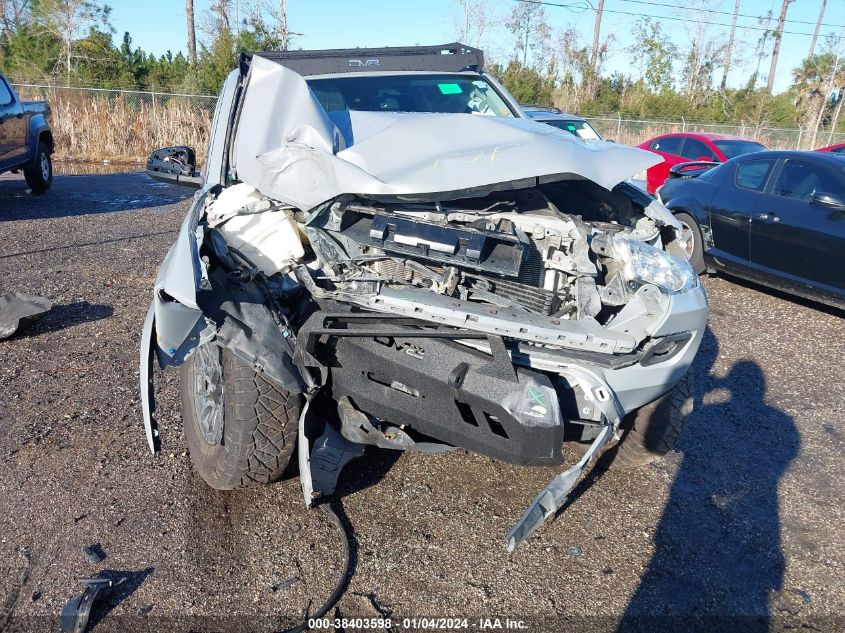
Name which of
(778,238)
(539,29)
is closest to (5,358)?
(778,238)

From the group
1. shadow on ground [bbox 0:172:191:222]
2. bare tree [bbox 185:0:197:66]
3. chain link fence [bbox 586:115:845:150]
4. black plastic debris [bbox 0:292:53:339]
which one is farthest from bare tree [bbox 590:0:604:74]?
black plastic debris [bbox 0:292:53:339]

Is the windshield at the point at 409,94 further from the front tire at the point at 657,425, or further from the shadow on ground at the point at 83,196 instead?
the shadow on ground at the point at 83,196

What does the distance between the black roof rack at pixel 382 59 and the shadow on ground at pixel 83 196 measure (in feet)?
15.1

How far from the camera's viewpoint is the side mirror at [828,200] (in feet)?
19.6

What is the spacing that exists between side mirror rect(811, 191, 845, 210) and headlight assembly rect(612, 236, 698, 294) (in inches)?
149

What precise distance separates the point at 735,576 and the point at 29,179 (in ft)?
40.0

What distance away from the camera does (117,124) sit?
1827 cm

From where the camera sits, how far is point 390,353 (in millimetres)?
2734

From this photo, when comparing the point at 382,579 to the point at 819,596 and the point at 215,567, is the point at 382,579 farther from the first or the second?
the point at 819,596

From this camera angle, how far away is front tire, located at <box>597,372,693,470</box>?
11.3 ft

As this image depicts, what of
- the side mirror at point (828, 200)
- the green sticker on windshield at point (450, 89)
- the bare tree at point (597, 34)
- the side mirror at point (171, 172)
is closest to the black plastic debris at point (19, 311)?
the side mirror at point (171, 172)

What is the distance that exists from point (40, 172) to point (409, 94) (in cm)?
922

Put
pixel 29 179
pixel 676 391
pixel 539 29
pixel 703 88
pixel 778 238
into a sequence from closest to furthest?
pixel 676 391 < pixel 778 238 < pixel 29 179 < pixel 539 29 < pixel 703 88

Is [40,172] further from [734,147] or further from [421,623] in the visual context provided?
[734,147]
